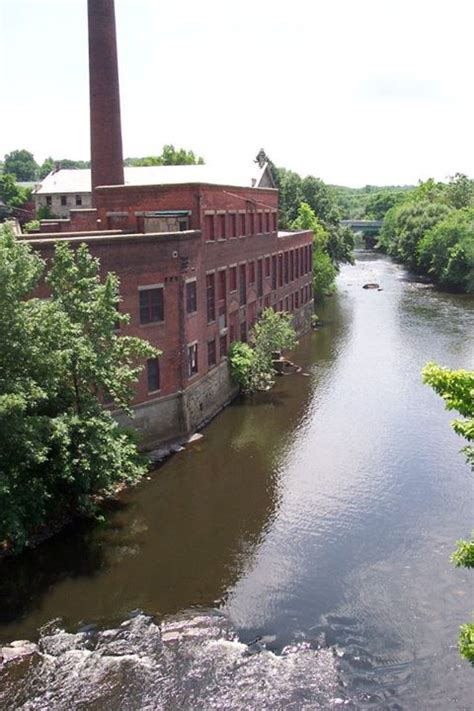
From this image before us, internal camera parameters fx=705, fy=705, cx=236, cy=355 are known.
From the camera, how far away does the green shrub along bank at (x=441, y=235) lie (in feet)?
263

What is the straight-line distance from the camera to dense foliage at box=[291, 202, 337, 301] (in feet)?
230

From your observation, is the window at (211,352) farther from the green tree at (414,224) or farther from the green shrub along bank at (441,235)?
the green tree at (414,224)

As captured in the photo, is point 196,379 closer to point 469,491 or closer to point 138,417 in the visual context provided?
point 138,417

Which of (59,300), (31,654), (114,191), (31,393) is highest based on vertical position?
(114,191)

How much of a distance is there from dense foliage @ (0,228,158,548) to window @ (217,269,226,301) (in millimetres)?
13626

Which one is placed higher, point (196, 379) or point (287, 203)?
point (287, 203)

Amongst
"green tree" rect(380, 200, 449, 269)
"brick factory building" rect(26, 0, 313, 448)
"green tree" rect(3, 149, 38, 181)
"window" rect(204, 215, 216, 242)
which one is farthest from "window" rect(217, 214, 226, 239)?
"green tree" rect(3, 149, 38, 181)

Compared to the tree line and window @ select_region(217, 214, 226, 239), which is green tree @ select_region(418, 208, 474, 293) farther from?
window @ select_region(217, 214, 226, 239)

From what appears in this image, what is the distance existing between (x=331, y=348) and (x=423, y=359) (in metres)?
7.94

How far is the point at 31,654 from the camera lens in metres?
17.8

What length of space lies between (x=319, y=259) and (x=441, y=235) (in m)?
23.4

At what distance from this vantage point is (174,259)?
31.0m

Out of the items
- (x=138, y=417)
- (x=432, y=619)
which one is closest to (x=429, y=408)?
(x=138, y=417)

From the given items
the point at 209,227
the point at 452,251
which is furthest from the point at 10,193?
the point at 209,227
